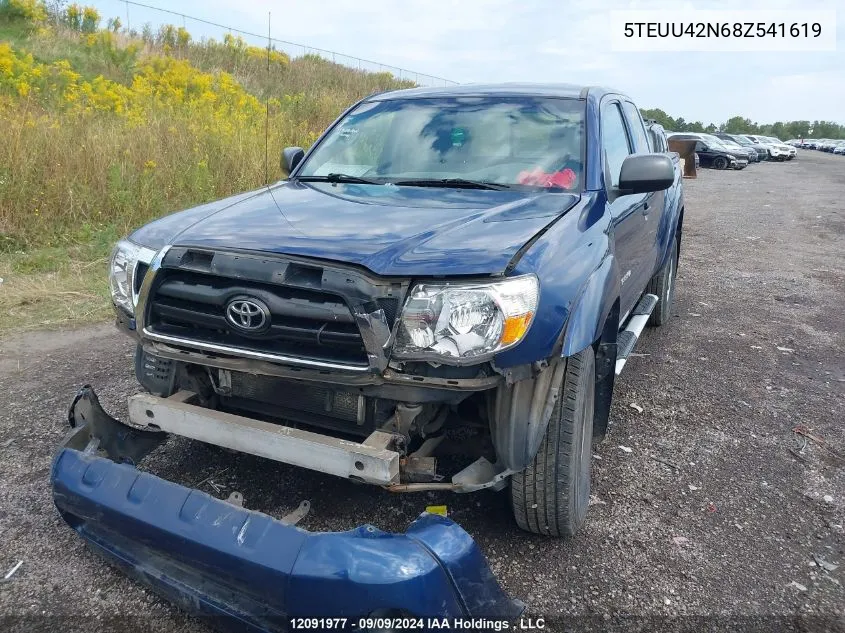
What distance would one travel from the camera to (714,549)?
271 cm

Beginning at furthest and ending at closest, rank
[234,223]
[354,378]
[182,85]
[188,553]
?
[182,85] → [234,223] → [354,378] → [188,553]

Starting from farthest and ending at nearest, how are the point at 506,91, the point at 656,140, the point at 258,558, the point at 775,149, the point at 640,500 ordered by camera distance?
the point at 775,149
the point at 656,140
the point at 506,91
the point at 640,500
the point at 258,558

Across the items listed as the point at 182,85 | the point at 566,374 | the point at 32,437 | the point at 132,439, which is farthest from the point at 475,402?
the point at 182,85

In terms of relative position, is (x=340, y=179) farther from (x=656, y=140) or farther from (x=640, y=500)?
(x=656, y=140)

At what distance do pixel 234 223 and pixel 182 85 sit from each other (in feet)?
39.1

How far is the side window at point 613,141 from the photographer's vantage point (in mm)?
3430

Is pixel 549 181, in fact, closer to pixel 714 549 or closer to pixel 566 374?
pixel 566 374

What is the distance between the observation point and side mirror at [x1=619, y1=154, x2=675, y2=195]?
3.13m

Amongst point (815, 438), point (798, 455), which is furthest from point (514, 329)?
point (815, 438)

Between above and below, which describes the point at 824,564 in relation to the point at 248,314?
below

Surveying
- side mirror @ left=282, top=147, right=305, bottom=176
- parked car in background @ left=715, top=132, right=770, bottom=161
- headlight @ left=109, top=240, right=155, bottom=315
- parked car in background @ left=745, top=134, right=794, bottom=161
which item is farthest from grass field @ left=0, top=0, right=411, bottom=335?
parked car in background @ left=745, top=134, right=794, bottom=161

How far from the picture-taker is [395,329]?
2.10 m

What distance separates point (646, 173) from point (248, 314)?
6.46ft

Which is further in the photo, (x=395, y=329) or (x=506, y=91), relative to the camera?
(x=506, y=91)
